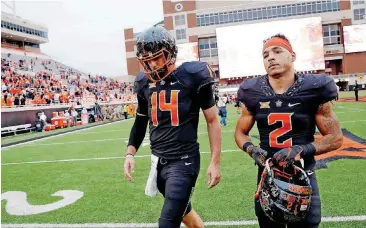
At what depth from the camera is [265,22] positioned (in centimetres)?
5475

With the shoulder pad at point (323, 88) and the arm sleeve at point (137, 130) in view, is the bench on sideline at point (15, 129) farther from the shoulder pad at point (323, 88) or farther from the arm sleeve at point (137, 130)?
the shoulder pad at point (323, 88)

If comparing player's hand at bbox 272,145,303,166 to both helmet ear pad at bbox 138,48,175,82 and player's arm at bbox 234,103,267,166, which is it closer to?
player's arm at bbox 234,103,267,166

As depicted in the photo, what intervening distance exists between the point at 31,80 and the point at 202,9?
36723 mm

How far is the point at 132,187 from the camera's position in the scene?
6125 mm

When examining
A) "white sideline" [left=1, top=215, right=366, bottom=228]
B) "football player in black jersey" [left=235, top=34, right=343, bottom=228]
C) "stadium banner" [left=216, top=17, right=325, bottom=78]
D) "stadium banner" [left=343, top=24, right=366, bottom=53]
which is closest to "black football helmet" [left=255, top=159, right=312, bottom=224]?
"football player in black jersey" [left=235, top=34, right=343, bottom=228]

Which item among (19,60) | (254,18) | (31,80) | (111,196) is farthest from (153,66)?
(254,18)

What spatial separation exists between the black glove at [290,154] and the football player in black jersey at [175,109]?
630 mm

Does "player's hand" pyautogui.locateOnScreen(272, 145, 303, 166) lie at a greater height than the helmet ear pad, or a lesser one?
lesser

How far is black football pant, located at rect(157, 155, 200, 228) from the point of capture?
2689 mm

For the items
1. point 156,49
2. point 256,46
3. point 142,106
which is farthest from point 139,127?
point 256,46

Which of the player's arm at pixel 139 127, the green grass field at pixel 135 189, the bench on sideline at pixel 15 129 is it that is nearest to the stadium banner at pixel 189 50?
the bench on sideline at pixel 15 129

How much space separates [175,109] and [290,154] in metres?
0.95

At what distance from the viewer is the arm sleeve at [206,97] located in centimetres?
294

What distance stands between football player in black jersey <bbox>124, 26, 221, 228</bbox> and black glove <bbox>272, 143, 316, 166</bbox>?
2.07 ft
